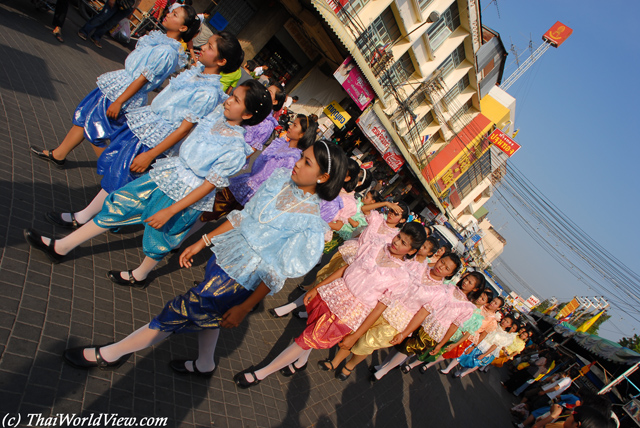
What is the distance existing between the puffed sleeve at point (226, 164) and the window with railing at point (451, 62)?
18.5 meters

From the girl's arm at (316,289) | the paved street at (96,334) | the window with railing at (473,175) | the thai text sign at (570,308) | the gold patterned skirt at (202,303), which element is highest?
the window with railing at (473,175)

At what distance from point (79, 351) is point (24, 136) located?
3.41 metres

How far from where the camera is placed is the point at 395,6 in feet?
48.1

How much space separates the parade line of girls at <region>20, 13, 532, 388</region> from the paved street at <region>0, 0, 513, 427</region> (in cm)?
16

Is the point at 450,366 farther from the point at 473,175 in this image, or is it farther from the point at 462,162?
the point at 473,175

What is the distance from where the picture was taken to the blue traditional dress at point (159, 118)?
10.9ft

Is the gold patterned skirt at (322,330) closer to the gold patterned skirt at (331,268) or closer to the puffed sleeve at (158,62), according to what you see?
the gold patterned skirt at (331,268)

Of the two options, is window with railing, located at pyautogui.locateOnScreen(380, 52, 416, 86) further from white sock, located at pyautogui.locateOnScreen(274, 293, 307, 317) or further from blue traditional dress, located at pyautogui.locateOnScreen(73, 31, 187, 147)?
blue traditional dress, located at pyautogui.locateOnScreen(73, 31, 187, 147)

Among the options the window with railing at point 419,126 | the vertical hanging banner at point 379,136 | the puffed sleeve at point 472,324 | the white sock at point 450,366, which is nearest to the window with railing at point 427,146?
the window with railing at point 419,126

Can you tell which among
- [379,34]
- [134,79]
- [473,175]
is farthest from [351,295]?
[473,175]

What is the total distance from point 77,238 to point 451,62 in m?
20.3

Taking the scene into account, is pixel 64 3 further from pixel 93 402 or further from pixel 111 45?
pixel 93 402

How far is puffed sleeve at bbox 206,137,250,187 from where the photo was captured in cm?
282

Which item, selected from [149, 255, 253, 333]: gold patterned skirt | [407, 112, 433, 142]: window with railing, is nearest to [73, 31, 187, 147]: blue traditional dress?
[149, 255, 253, 333]: gold patterned skirt
